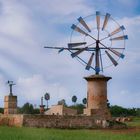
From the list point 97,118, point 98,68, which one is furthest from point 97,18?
point 97,118

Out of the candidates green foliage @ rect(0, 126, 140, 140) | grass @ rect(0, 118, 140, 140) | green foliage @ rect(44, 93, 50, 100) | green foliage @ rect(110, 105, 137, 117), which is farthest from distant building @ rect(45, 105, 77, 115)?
green foliage @ rect(110, 105, 137, 117)

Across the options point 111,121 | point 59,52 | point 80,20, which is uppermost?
point 80,20

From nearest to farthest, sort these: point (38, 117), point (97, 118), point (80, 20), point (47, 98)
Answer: point (38, 117) → point (97, 118) → point (80, 20) → point (47, 98)

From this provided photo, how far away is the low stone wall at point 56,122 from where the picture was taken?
27.5 meters

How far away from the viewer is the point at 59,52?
33.2 metres

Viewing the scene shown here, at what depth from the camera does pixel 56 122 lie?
93.3 feet

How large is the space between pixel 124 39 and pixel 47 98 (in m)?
12.6

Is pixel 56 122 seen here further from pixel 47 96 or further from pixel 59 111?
pixel 47 96

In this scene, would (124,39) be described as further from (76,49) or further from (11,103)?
(11,103)

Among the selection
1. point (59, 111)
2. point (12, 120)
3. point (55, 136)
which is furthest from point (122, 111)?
point (55, 136)

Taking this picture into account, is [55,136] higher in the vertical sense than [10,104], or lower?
lower

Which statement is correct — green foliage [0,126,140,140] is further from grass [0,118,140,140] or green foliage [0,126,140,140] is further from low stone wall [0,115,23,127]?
low stone wall [0,115,23,127]

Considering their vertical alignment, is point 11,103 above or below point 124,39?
below

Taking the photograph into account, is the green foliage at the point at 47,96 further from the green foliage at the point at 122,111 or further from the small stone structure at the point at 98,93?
the green foliage at the point at 122,111
